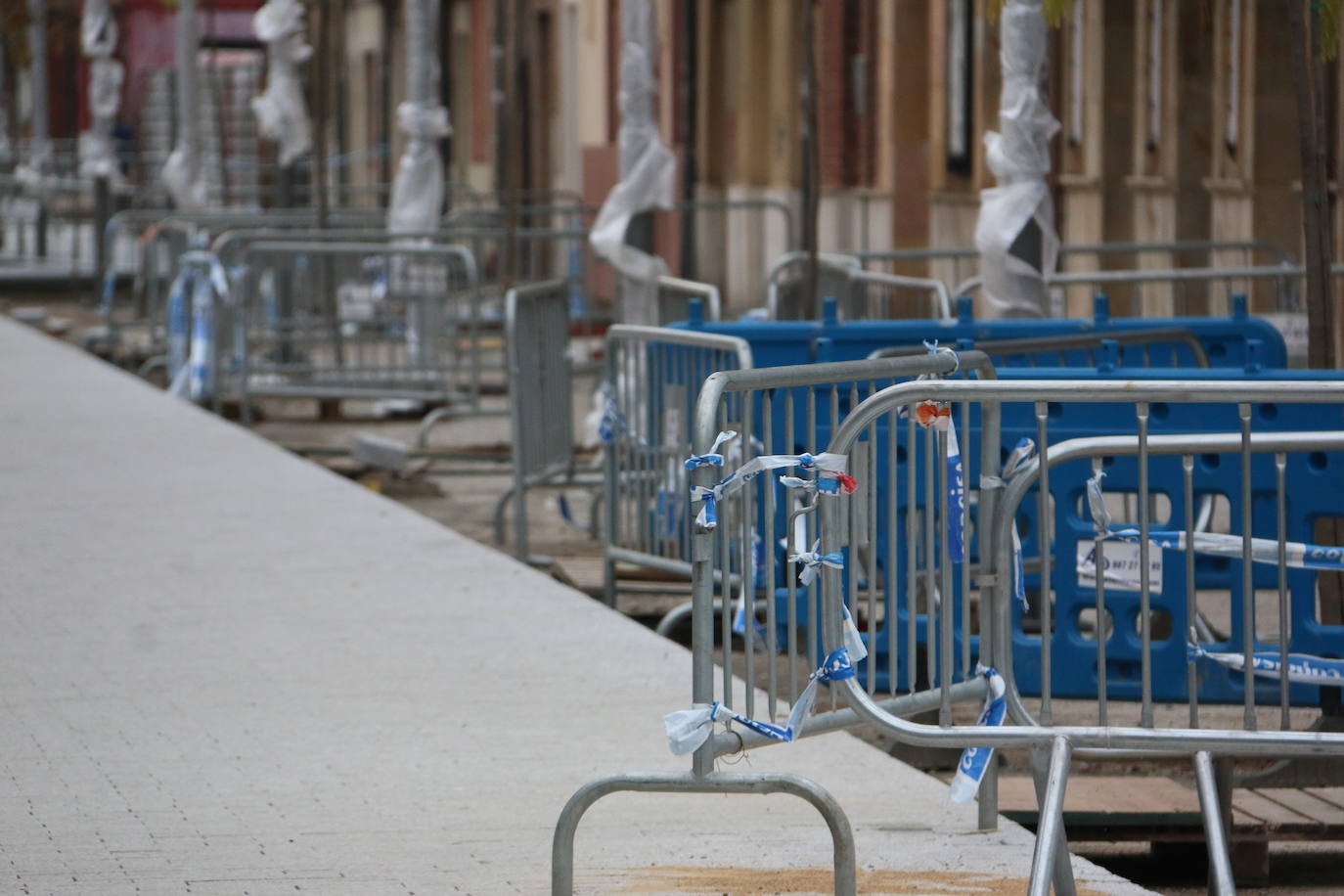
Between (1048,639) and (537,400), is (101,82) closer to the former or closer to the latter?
(537,400)

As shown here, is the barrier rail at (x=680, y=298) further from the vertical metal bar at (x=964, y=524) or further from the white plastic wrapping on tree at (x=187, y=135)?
the white plastic wrapping on tree at (x=187, y=135)

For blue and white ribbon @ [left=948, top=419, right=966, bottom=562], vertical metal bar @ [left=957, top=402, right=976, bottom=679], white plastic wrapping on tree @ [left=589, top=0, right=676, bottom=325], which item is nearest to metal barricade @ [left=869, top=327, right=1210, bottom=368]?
vertical metal bar @ [left=957, top=402, right=976, bottom=679]

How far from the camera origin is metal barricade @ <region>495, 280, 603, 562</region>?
9836 mm

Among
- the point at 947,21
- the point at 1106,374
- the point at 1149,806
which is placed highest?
the point at 947,21

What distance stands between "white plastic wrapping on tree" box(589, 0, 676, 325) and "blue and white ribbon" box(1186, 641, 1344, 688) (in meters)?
8.26

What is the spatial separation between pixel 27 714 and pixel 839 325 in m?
3.16

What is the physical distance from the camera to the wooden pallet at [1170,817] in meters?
5.75

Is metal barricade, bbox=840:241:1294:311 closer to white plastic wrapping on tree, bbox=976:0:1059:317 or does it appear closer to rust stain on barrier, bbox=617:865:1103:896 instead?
white plastic wrapping on tree, bbox=976:0:1059:317

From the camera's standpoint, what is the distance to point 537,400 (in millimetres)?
10117

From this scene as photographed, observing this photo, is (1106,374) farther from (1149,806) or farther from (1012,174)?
(1012,174)

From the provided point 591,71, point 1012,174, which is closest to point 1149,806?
point 1012,174

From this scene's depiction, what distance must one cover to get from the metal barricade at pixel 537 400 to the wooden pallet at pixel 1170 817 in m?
4.00

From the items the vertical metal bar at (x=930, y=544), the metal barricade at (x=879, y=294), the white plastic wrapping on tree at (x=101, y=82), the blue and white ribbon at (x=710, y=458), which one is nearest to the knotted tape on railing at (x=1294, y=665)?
the vertical metal bar at (x=930, y=544)

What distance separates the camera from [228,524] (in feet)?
32.5
